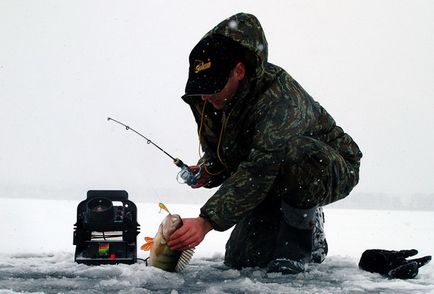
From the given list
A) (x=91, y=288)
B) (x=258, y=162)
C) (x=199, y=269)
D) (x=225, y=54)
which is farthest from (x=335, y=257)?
(x=91, y=288)

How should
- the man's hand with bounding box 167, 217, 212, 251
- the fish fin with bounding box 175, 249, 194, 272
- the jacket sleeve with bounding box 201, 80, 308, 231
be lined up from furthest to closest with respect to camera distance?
1. the fish fin with bounding box 175, 249, 194, 272
2. the jacket sleeve with bounding box 201, 80, 308, 231
3. the man's hand with bounding box 167, 217, 212, 251

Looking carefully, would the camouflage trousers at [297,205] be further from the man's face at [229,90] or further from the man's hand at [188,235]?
the man's hand at [188,235]

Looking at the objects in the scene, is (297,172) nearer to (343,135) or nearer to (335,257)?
(343,135)

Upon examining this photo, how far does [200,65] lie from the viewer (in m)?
3.10

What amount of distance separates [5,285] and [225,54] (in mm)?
1681

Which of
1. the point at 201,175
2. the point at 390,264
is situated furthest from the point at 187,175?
the point at 390,264

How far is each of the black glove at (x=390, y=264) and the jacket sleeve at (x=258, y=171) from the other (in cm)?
95

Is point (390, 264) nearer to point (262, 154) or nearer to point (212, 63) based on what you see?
point (262, 154)

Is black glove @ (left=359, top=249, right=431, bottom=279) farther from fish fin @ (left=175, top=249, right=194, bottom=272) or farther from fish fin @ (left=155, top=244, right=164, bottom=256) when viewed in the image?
fish fin @ (left=155, top=244, right=164, bottom=256)

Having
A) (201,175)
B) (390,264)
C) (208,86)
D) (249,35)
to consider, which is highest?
(249,35)

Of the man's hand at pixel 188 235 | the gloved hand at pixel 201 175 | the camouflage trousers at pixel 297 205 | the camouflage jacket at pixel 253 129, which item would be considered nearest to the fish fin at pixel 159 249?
the man's hand at pixel 188 235

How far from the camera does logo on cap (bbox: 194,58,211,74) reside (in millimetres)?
3076

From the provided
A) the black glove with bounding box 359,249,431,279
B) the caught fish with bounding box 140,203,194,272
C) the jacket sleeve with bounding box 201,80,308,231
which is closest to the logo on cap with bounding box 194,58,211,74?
the jacket sleeve with bounding box 201,80,308,231

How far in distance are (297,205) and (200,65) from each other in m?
0.99
